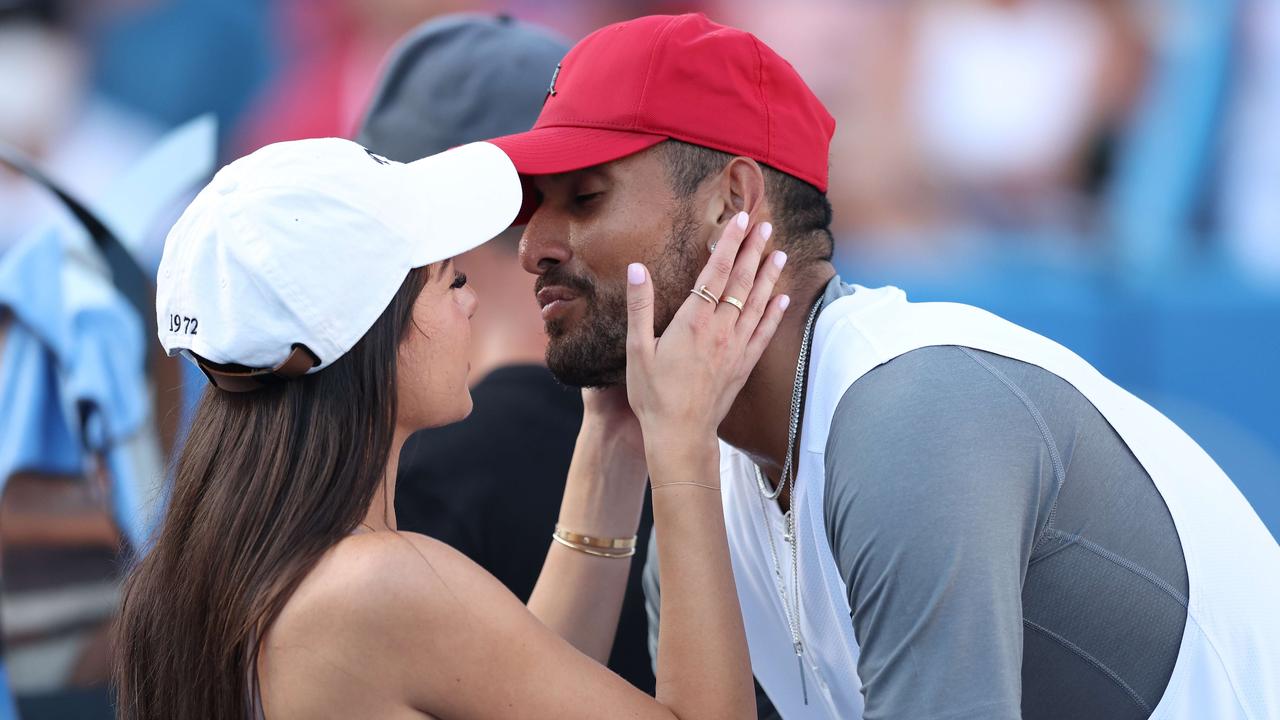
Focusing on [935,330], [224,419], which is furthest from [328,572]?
[935,330]

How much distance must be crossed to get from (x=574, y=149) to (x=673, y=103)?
16 centimetres

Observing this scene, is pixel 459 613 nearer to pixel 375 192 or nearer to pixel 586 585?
pixel 375 192

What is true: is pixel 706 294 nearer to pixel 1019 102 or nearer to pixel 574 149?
pixel 574 149

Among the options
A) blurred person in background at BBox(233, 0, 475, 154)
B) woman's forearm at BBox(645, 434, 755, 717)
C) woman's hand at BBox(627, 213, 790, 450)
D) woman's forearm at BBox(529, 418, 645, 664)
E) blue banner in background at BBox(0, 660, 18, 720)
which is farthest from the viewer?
blurred person in background at BBox(233, 0, 475, 154)

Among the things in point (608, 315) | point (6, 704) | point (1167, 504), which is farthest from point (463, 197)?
point (6, 704)

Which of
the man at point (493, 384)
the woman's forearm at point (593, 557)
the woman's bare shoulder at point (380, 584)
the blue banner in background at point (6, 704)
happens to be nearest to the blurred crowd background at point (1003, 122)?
the man at point (493, 384)

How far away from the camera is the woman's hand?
5.84 ft

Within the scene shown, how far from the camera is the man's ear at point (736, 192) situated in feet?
6.34

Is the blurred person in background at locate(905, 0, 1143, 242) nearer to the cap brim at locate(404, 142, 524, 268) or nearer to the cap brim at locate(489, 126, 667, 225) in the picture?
the cap brim at locate(489, 126, 667, 225)

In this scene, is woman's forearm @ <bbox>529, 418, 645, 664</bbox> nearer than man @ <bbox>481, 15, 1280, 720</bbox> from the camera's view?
No

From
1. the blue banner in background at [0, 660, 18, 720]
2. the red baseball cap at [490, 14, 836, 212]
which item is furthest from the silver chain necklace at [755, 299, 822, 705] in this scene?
the blue banner in background at [0, 660, 18, 720]

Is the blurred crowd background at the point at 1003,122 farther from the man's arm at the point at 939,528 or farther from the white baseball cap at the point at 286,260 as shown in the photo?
the man's arm at the point at 939,528

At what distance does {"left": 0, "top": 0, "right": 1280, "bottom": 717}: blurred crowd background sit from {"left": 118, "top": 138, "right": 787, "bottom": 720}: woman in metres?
2.49

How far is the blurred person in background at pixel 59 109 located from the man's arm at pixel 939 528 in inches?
114
